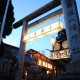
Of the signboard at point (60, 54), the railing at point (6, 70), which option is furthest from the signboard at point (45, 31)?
the signboard at point (60, 54)

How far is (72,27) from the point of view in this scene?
7.57 metres

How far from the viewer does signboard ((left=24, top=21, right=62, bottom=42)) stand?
9022 millimetres

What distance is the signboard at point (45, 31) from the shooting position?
29.6 ft

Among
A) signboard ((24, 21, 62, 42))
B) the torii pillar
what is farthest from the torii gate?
signboard ((24, 21, 62, 42))

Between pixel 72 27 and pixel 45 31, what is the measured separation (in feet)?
8.16

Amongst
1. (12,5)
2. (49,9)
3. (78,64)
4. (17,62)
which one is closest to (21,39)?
(17,62)

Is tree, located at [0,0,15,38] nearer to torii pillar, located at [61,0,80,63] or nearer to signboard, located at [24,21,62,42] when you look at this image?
signboard, located at [24,21,62,42]

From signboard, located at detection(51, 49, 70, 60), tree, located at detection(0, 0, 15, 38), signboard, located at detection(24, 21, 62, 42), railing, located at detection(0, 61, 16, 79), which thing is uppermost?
tree, located at detection(0, 0, 15, 38)

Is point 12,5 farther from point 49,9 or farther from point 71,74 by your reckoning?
point 71,74

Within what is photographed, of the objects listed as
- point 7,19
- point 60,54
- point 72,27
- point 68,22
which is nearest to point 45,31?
point 68,22

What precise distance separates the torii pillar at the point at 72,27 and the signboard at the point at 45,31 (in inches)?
37.5

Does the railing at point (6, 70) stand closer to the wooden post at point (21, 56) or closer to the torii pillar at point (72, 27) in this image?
the wooden post at point (21, 56)

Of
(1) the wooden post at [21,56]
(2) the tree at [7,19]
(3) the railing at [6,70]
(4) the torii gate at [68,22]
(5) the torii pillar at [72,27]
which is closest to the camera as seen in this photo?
(5) the torii pillar at [72,27]

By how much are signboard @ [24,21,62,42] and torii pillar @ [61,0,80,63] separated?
0.95m
